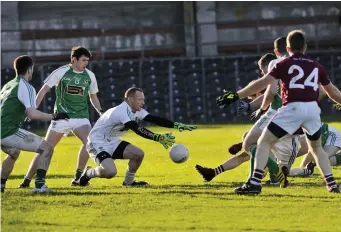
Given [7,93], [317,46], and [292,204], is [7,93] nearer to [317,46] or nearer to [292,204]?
[292,204]

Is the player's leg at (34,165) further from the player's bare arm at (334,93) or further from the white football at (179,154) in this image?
the player's bare arm at (334,93)

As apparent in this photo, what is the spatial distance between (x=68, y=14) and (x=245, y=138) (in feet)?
92.6

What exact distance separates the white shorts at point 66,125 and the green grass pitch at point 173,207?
799 mm

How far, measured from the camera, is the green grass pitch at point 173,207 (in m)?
10.6

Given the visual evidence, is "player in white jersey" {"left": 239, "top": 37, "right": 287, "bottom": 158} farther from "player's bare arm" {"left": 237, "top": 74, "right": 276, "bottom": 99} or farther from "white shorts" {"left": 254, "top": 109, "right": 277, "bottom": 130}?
"player's bare arm" {"left": 237, "top": 74, "right": 276, "bottom": 99}

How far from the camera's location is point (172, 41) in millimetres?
41156

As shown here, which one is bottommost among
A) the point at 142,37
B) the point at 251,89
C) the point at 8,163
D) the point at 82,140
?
the point at 8,163

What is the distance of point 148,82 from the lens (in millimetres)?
36281

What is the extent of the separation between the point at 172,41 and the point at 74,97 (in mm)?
25814

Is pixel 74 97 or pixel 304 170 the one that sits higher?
pixel 74 97

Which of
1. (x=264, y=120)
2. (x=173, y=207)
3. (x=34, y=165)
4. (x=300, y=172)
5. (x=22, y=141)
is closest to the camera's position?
(x=173, y=207)

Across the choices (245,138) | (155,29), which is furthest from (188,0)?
(245,138)

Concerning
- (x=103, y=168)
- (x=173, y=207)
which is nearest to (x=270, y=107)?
(x=103, y=168)

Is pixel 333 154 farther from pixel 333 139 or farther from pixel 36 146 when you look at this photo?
pixel 36 146
